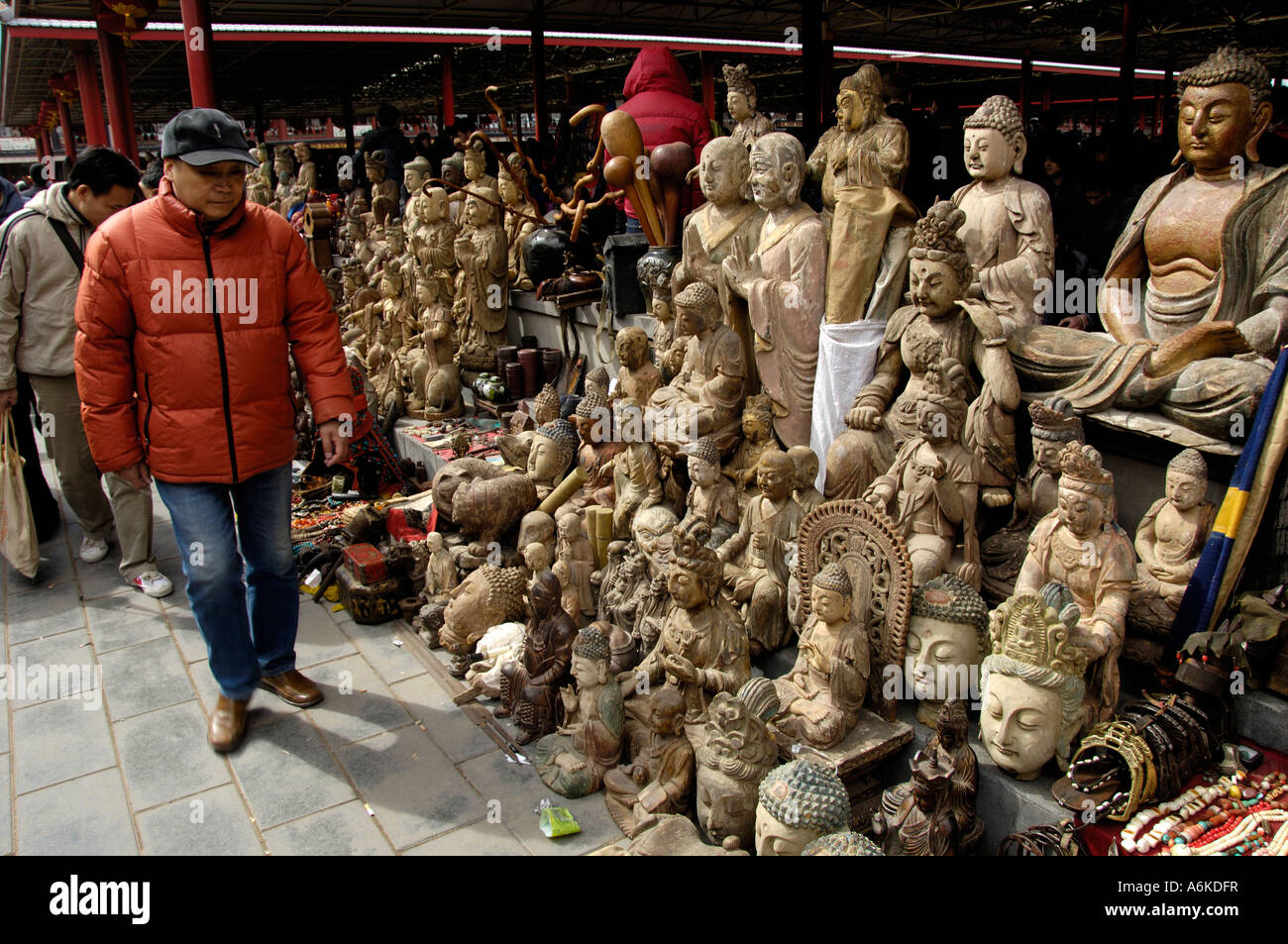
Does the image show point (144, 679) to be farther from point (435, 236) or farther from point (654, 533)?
point (435, 236)

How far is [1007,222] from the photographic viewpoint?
14.2 ft

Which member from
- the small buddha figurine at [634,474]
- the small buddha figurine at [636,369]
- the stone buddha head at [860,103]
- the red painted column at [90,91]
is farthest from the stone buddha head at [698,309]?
the red painted column at [90,91]

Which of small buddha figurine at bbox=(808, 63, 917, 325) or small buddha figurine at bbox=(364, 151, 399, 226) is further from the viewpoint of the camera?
small buddha figurine at bbox=(364, 151, 399, 226)

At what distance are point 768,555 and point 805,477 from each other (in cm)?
38

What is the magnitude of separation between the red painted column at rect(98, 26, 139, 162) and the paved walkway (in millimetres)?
9785

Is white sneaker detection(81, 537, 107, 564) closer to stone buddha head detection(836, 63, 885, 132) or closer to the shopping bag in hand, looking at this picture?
the shopping bag in hand

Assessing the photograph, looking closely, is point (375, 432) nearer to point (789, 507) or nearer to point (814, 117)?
point (789, 507)

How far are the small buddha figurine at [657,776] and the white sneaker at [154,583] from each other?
303 centimetres

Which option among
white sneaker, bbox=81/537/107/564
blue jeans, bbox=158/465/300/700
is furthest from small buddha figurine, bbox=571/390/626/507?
white sneaker, bbox=81/537/107/564

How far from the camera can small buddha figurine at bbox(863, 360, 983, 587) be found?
12.4 ft

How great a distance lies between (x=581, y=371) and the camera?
7465 mm

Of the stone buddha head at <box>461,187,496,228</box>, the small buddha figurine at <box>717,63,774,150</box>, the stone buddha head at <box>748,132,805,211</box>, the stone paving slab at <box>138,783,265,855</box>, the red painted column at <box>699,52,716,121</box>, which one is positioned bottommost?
the stone paving slab at <box>138,783,265,855</box>

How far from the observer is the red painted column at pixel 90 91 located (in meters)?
14.8

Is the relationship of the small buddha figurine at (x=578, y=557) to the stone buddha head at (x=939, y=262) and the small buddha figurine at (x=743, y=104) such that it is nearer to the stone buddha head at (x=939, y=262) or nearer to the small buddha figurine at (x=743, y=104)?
the stone buddha head at (x=939, y=262)
